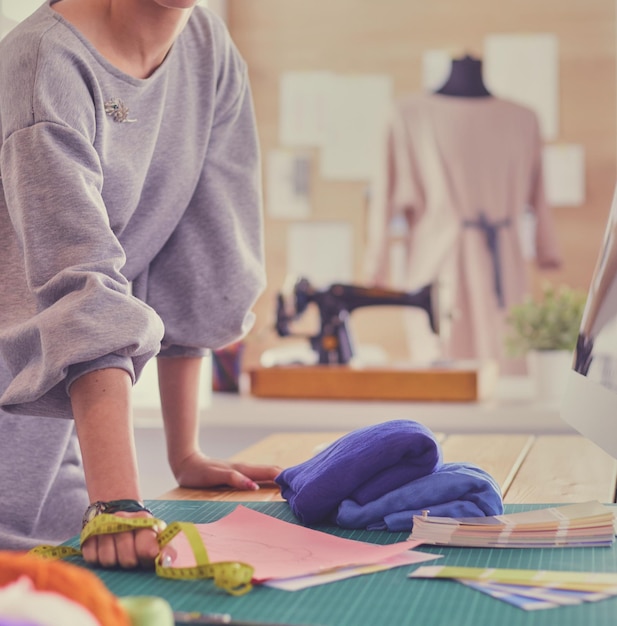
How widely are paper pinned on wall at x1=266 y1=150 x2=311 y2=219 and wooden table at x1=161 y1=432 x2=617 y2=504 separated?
252cm

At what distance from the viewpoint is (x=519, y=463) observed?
115 centimetres

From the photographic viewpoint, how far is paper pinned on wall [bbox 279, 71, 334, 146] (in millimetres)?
3854

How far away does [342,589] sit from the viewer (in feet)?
1.85

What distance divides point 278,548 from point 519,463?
Result: 0.56m

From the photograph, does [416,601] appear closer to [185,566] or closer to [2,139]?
[185,566]

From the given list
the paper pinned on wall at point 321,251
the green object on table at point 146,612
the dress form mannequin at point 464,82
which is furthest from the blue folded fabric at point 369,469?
the paper pinned on wall at point 321,251

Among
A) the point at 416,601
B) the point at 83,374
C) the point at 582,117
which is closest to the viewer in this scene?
the point at 416,601

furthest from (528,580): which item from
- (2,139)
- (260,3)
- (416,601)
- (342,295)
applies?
(260,3)

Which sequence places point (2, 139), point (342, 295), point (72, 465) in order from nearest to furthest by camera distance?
point (2, 139)
point (72, 465)
point (342, 295)

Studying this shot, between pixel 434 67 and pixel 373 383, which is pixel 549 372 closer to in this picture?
pixel 373 383

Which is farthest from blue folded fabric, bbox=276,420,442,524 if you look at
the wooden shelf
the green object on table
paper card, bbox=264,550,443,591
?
the wooden shelf

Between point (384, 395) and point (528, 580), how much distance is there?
166cm

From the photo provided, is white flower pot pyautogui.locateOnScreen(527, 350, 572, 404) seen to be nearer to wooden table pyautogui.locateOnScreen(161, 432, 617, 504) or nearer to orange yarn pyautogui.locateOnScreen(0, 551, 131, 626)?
wooden table pyautogui.locateOnScreen(161, 432, 617, 504)

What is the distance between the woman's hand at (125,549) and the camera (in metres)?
0.61
